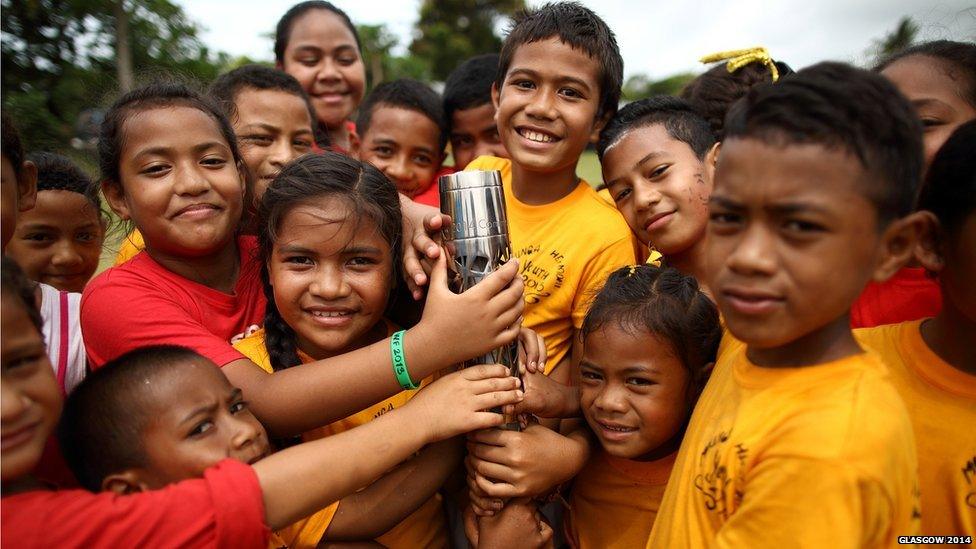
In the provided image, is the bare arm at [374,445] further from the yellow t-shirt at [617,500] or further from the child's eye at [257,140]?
the child's eye at [257,140]

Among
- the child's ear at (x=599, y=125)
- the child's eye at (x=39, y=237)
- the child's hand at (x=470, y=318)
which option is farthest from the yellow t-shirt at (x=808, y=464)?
the child's eye at (x=39, y=237)

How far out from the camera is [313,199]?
212cm

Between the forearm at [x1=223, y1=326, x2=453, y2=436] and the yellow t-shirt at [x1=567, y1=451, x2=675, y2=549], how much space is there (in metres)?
0.72

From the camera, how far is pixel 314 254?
2.10 m

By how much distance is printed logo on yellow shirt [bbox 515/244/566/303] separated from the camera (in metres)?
2.58

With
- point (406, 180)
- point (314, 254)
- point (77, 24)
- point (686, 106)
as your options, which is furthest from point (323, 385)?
point (77, 24)

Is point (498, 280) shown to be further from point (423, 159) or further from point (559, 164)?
point (423, 159)

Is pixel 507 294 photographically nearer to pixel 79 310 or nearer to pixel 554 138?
pixel 554 138

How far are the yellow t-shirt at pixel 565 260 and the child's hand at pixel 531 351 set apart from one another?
1.33ft

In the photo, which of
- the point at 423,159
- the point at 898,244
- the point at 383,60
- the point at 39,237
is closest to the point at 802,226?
the point at 898,244

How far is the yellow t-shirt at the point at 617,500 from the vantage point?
6.90ft

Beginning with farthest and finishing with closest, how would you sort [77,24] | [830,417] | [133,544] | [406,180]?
[77,24], [406,180], [133,544], [830,417]

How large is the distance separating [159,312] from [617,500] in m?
1.53

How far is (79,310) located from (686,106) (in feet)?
7.82
